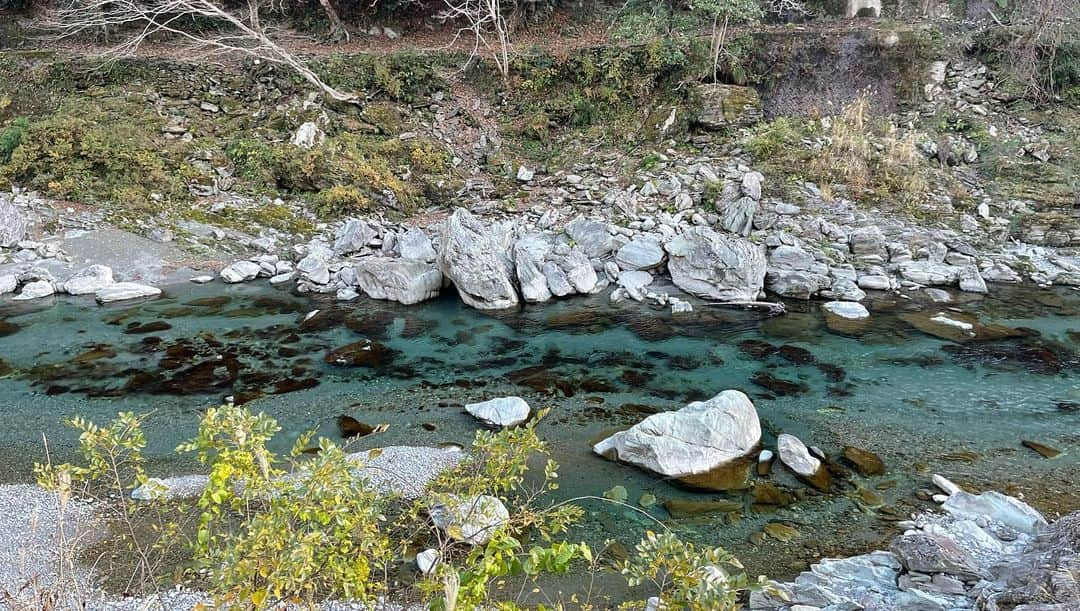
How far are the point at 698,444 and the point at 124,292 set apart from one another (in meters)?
10.4

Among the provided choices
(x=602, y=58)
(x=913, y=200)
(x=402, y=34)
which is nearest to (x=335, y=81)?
(x=402, y=34)

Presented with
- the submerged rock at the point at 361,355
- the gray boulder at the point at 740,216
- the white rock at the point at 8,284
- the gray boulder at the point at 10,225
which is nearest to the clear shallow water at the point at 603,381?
the submerged rock at the point at 361,355

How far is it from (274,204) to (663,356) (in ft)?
34.2

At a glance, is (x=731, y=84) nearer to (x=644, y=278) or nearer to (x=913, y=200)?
(x=913, y=200)

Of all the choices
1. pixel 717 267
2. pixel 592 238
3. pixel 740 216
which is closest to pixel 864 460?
pixel 717 267

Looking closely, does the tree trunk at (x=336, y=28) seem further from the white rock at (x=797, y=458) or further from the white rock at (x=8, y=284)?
the white rock at (x=797, y=458)

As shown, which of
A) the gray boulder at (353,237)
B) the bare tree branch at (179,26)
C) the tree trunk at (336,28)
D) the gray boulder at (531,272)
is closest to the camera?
the gray boulder at (531,272)

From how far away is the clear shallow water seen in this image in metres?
5.96

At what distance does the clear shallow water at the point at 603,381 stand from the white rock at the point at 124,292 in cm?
32

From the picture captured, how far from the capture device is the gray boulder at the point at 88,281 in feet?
37.1

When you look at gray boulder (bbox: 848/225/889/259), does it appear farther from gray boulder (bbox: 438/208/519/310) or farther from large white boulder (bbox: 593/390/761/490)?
large white boulder (bbox: 593/390/761/490)

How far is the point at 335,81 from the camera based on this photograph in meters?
18.1

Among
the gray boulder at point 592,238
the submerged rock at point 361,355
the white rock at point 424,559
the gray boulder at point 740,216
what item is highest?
the gray boulder at point 740,216

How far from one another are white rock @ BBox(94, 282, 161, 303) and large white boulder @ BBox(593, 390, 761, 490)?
9.15 meters
